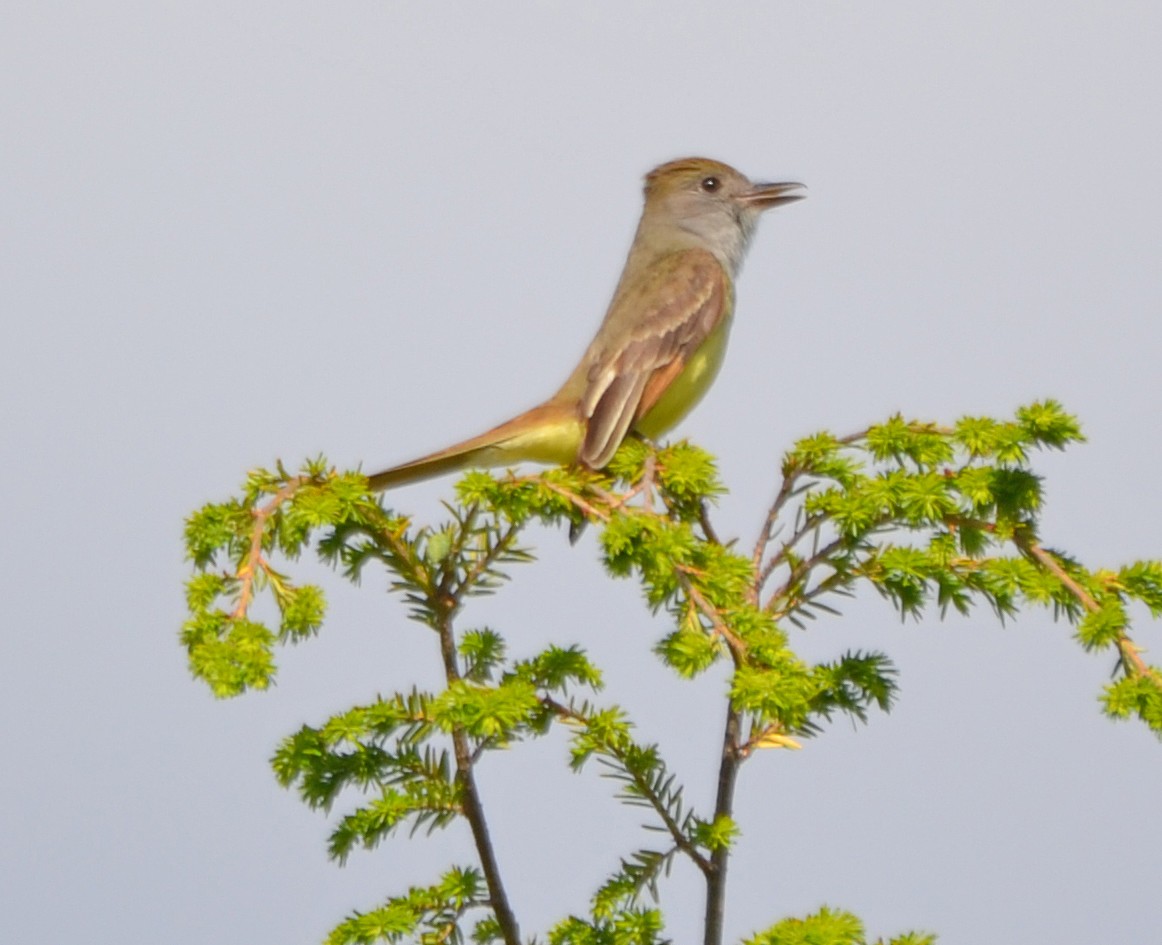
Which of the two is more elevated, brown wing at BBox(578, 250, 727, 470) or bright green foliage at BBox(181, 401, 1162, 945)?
brown wing at BBox(578, 250, 727, 470)

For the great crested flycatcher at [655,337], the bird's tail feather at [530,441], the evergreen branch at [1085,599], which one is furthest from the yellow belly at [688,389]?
the evergreen branch at [1085,599]

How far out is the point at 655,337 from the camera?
5500 millimetres

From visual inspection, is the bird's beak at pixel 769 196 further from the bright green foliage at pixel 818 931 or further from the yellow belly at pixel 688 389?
the bright green foliage at pixel 818 931

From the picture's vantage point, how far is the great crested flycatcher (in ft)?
16.6

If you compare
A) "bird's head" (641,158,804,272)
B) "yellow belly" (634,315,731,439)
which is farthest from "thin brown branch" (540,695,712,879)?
"bird's head" (641,158,804,272)

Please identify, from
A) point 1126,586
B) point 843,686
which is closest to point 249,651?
point 843,686

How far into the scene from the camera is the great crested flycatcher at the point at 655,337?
5051 millimetres

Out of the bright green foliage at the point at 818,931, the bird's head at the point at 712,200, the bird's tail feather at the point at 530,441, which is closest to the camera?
the bright green foliage at the point at 818,931

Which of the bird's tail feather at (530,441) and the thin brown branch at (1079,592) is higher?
the bird's tail feather at (530,441)

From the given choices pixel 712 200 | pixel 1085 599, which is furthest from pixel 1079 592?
pixel 712 200

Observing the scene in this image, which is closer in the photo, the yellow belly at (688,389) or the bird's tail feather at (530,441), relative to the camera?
the bird's tail feather at (530,441)

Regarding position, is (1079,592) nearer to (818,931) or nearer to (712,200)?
(818,931)

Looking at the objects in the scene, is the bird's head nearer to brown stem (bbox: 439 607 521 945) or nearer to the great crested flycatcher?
the great crested flycatcher

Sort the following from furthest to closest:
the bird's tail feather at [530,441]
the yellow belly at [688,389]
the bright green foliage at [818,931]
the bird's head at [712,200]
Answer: the bird's head at [712,200]
the yellow belly at [688,389]
the bird's tail feather at [530,441]
the bright green foliage at [818,931]
